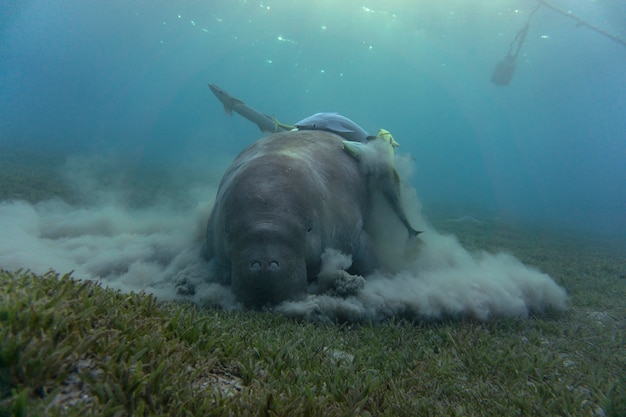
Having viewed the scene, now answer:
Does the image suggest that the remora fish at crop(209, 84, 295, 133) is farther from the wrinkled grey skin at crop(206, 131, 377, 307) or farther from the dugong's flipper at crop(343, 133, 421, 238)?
the wrinkled grey skin at crop(206, 131, 377, 307)

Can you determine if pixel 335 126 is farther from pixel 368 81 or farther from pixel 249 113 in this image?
pixel 368 81

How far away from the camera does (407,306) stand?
12.6ft

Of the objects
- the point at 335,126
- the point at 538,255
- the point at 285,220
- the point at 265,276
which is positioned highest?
the point at 335,126

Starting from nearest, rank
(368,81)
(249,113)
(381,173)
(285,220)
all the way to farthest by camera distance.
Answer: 1. (285,220)
2. (381,173)
3. (249,113)
4. (368,81)

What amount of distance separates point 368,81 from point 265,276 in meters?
82.7

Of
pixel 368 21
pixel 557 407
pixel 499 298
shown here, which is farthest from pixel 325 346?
pixel 368 21

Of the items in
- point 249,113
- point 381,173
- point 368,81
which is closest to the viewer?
point 381,173

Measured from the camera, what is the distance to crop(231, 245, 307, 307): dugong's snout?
135 inches

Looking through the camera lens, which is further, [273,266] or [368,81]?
[368,81]

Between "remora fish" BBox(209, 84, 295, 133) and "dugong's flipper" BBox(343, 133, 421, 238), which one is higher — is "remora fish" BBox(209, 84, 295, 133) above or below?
above

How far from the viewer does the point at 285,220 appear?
12.4ft

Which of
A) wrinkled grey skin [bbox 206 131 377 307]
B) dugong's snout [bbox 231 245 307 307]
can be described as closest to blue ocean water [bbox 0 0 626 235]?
wrinkled grey skin [bbox 206 131 377 307]

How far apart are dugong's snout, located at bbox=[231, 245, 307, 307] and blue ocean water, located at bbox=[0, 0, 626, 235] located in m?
17.2

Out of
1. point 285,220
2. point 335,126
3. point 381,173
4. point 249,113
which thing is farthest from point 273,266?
point 249,113
